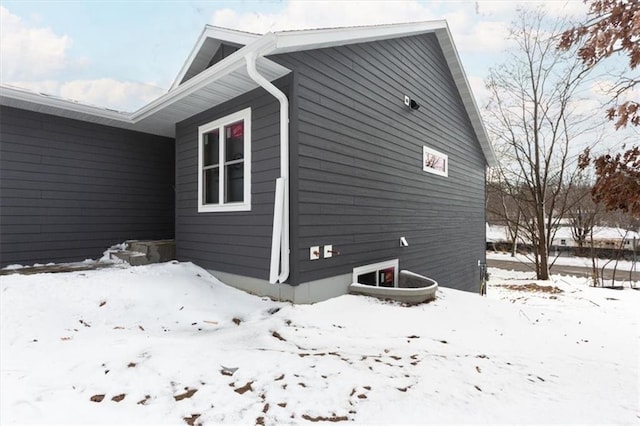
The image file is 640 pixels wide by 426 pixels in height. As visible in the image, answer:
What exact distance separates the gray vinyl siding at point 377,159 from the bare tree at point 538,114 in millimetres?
6599

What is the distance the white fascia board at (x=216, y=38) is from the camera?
4.84 metres

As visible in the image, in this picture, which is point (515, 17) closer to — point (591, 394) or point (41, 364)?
point (591, 394)

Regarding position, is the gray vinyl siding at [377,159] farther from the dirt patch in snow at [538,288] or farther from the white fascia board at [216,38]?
the dirt patch in snow at [538,288]

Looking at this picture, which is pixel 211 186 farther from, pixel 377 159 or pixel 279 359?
pixel 279 359

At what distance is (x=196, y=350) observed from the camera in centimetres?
300

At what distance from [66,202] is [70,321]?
3803 millimetres

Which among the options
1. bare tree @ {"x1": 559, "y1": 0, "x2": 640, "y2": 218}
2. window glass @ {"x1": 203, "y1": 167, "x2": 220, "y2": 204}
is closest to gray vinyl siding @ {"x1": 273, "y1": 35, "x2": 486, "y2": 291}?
window glass @ {"x1": 203, "y1": 167, "x2": 220, "y2": 204}

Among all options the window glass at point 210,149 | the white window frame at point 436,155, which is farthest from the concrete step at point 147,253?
the white window frame at point 436,155

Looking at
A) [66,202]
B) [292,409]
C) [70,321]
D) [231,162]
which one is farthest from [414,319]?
[66,202]

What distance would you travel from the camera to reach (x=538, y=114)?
579 inches

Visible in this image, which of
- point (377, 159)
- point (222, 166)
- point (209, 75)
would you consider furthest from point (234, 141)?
point (377, 159)

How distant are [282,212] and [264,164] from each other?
2.74 ft

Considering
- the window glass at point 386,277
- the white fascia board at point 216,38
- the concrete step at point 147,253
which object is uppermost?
the white fascia board at point 216,38

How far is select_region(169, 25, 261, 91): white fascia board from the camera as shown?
4.84 metres
